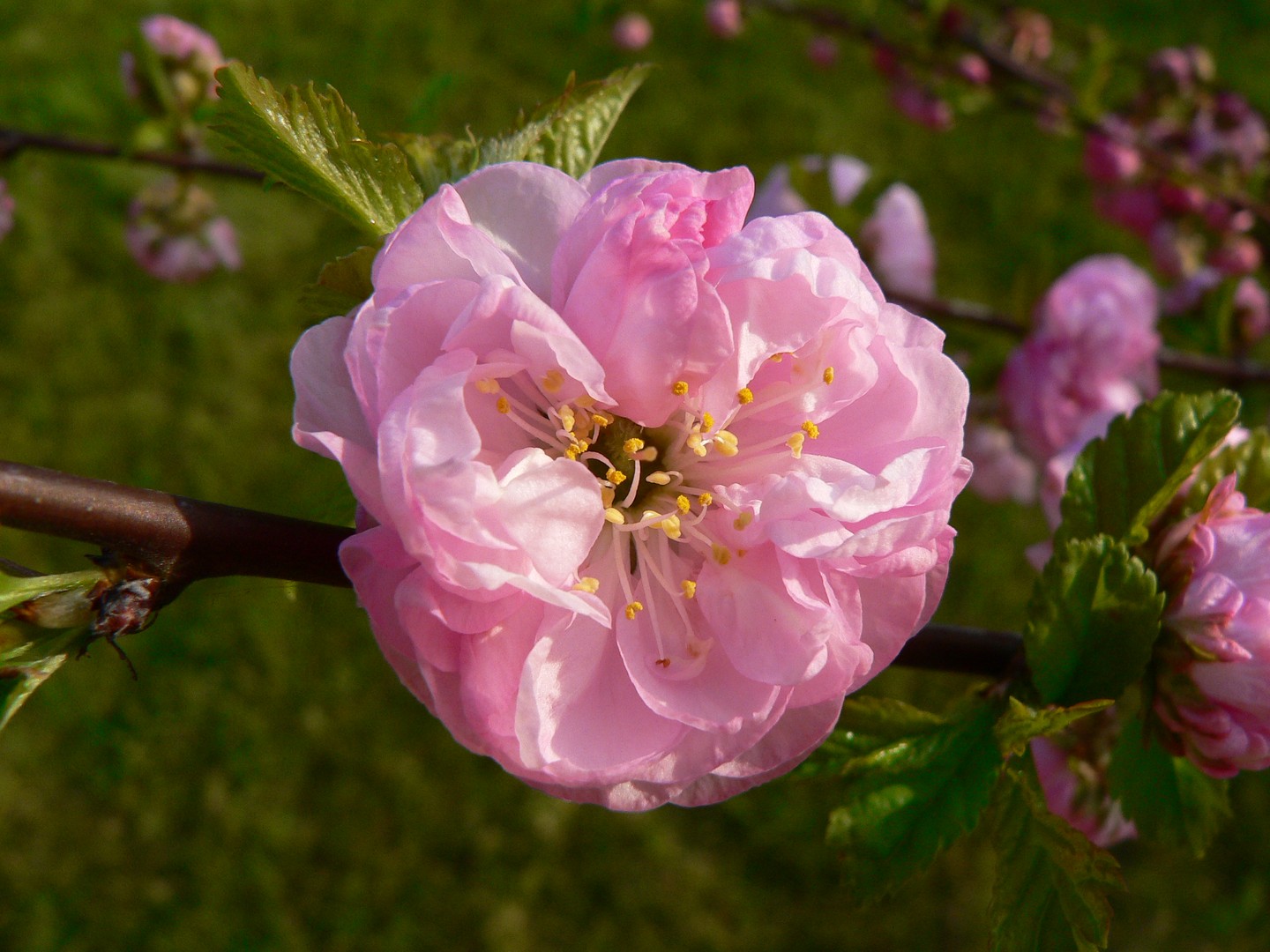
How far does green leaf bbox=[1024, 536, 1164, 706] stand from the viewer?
0.86 m

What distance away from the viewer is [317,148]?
29.9 inches

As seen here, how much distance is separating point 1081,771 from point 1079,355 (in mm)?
963

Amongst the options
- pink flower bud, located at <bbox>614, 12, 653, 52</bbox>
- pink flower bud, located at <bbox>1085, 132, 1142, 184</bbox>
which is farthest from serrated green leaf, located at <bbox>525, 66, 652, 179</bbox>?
pink flower bud, located at <bbox>614, 12, 653, 52</bbox>

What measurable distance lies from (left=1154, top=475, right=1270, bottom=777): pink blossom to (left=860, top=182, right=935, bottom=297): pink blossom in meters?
1.25

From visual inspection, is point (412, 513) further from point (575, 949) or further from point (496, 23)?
point (496, 23)

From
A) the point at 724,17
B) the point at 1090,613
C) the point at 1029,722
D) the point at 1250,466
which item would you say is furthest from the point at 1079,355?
the point at 724,17

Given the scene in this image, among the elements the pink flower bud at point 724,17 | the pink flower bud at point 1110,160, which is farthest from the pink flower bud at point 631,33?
the pink flower bud at point 1110,160

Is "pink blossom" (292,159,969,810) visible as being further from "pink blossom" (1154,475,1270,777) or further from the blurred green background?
the blurred green background

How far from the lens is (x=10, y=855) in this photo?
2633 mm

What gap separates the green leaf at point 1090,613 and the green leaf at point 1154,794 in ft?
0.49

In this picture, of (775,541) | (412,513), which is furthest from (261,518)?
(775,541)

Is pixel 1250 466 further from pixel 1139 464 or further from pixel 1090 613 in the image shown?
pixel 1090 613

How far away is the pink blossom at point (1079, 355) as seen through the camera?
1.86m

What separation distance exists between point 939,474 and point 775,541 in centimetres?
12
